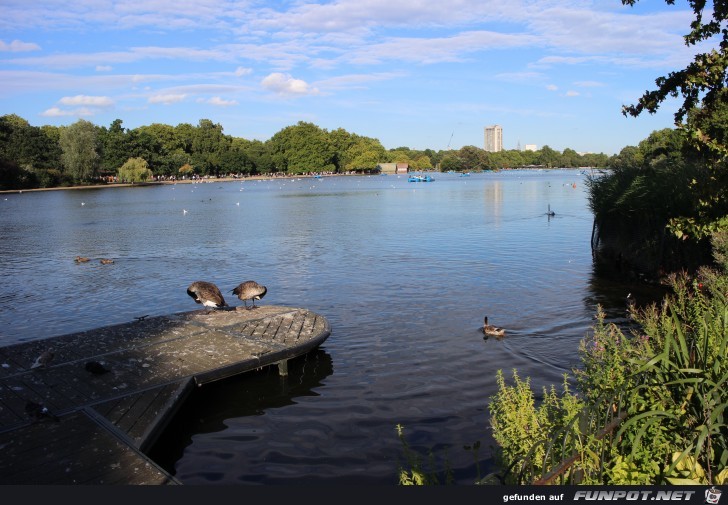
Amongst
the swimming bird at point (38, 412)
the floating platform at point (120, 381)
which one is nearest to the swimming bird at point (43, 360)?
the floating platform at point (120, 381)

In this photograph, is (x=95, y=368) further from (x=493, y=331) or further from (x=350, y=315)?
(x=493, y=331)

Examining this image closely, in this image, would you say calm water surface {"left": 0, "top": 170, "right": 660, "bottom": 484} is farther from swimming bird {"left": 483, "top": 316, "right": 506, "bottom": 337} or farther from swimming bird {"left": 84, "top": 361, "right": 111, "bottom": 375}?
swimming bird {"left": 84, "top": 361, "right": 111, "bottom": 375}

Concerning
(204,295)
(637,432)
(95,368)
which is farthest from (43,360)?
(637,432)

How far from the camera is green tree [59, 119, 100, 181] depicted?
127481 millimetres

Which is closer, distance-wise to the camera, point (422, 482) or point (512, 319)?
point (422, 482)

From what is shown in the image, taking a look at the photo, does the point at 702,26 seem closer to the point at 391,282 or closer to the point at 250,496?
the point at 250,496

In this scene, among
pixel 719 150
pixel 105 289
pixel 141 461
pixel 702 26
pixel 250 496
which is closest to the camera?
pixel 250 496

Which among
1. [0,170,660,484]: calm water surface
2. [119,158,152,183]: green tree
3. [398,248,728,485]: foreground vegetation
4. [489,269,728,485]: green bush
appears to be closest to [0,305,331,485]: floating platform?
[0,170,660,484]: calm water surface

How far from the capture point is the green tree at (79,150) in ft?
418

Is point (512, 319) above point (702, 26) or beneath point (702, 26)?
beneath

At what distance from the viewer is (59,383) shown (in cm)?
1075

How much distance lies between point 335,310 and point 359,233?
23871 mm

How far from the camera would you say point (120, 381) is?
1095 centimetres

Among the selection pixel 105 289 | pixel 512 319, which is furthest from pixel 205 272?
pixel 512 319
